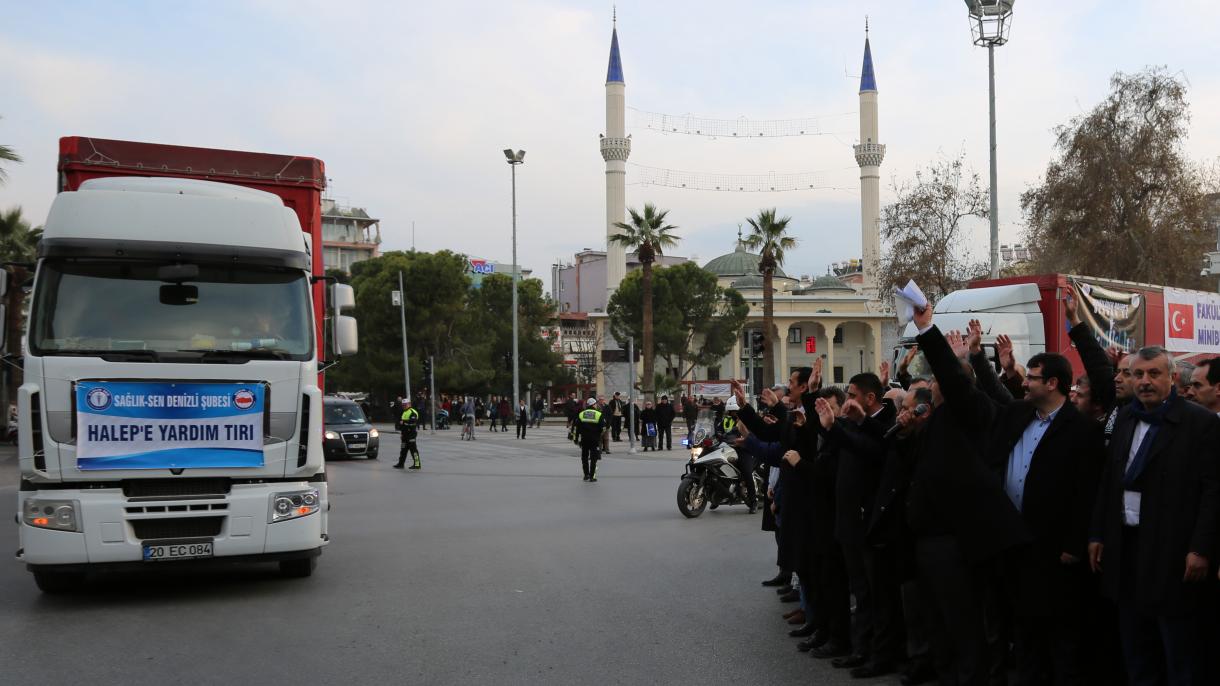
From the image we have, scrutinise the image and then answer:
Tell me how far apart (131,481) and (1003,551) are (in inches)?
251

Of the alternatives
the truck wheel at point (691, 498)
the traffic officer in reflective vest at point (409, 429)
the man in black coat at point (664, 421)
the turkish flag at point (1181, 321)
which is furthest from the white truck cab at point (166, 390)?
the man in black coat at point (664, 421)

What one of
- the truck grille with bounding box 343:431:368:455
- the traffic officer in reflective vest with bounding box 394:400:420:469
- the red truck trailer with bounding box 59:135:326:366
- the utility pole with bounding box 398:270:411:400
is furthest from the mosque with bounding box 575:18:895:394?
the red truck trailer with bounding box 59:135:326:366

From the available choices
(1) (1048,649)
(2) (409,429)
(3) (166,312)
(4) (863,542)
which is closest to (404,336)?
(2) (409,429)

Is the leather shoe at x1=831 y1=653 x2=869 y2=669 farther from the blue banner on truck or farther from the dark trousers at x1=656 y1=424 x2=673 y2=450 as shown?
the dark trousers at x1=656 y1=424 x2=673 y2=450

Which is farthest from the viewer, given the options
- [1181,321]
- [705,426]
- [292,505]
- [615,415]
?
[615,415]

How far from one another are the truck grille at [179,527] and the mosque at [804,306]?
72308 millimetres

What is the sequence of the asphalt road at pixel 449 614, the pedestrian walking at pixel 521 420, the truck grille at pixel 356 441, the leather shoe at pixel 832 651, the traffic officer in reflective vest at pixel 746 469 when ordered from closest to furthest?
A: the asphalt road at pixel 449 614 < the leather shoe at pixel 832 651 < the traffic officer in reflective vest at pixel 746 469 < the truck grille at pixel 356 441 < the pedestrian walking at pixel 521 420

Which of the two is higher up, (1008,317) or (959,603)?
(1008,317)

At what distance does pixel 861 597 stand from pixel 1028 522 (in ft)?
4.76

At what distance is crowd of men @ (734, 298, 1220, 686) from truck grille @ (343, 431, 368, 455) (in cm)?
2348

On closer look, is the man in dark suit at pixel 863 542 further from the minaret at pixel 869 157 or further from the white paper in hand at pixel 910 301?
the minaret at pixel 869 157

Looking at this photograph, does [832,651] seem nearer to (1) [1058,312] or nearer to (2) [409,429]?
(1) [1058,312]

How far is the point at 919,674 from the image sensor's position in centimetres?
604

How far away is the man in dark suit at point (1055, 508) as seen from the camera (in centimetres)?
524
